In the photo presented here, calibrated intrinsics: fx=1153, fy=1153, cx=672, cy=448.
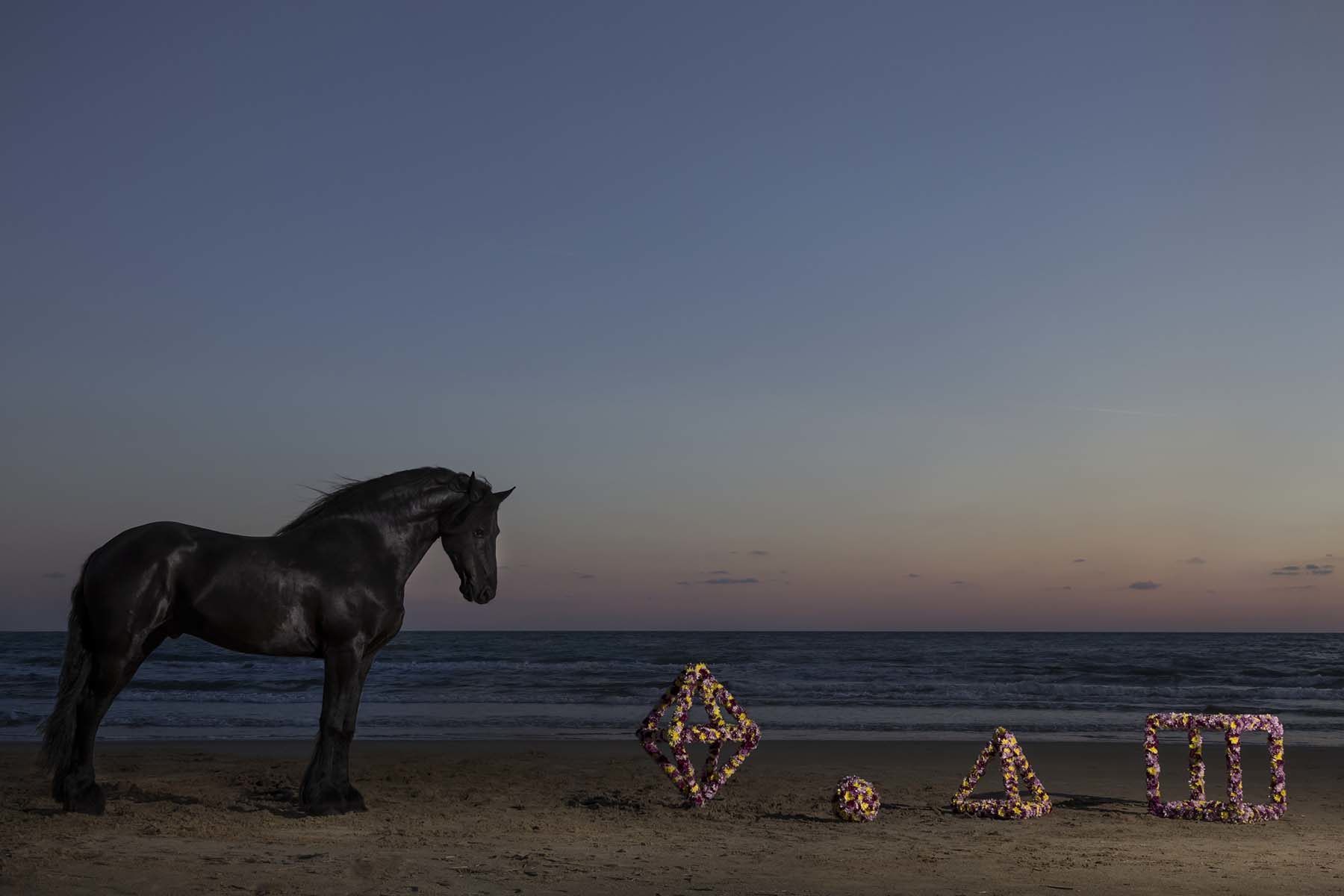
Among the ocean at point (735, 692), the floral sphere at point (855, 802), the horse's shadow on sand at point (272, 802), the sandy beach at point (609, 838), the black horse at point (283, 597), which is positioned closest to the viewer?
the sandy beach at point (609, 838)

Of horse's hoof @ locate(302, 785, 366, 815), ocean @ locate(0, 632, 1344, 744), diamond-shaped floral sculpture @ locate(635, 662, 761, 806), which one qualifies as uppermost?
diamond-shaped floral sculpture @ locate(635, 662, 761, 806)

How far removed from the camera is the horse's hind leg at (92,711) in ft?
24.5

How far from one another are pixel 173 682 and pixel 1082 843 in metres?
25.4

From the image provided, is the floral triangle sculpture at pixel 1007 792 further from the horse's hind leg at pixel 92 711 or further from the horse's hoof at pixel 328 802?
the horse's hind leg at pixel 92 711

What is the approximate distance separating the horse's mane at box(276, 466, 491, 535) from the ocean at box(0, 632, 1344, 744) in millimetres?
8166

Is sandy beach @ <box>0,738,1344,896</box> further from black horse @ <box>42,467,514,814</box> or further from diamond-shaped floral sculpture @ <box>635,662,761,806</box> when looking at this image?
black horse @ <box>42,467,514,814</box>

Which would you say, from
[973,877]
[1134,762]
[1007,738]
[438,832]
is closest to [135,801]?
[438,832]

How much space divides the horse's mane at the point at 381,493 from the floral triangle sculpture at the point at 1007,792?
13.8 ft

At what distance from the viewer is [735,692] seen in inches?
1031

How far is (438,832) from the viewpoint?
24.0 ft

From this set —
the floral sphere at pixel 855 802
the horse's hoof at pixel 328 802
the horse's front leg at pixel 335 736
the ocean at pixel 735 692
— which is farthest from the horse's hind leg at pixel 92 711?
the ocean at pixel 735 692

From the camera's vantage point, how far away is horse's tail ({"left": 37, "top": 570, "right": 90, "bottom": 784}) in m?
7.51

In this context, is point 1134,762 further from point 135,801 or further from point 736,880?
point 135,801

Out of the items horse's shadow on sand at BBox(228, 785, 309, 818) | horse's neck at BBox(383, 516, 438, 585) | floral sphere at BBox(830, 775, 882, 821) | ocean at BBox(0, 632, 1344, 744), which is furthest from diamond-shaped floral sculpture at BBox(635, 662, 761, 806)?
ocean at BBox(0, 632, 1344, 744)
